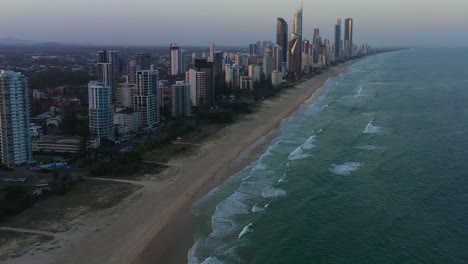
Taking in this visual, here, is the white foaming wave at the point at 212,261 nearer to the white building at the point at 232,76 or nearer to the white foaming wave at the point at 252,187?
the white foaming wave at the point at 252,187

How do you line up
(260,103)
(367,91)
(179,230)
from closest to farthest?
(179,230) → (260,103) → (367,91)

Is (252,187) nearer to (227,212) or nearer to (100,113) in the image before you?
(227,212)

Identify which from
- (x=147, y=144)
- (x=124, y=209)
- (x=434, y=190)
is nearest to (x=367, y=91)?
(x=147, y=144)

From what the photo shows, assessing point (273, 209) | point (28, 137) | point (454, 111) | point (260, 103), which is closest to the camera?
point (273, 209)

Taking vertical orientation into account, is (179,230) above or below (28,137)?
below

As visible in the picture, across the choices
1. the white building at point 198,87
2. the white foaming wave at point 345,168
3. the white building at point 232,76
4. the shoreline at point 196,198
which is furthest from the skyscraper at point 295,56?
the white foaming wave at point 345,168

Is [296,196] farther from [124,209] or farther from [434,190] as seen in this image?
[124,209]
